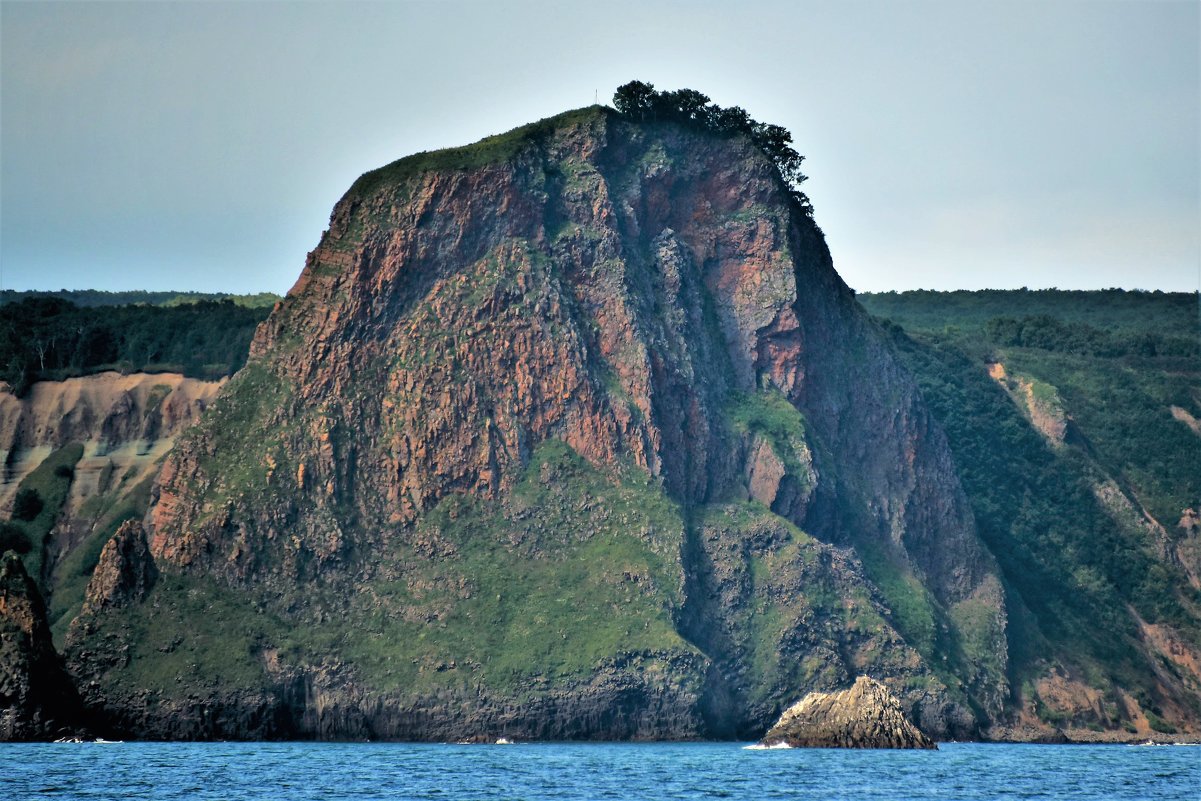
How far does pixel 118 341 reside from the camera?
604 ft

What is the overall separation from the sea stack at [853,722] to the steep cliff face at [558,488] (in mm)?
9511

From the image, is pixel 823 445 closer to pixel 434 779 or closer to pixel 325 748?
pixel 325 748

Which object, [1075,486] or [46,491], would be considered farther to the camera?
[1075,486]

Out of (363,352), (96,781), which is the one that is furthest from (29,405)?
(96,781)

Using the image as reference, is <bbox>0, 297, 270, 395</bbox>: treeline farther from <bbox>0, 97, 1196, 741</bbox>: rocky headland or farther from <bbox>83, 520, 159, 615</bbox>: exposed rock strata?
<bbox>83, 520, 159, 615</bbox>: exposed rock strata

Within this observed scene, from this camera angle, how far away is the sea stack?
392 ft

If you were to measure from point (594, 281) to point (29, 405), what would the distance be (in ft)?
177

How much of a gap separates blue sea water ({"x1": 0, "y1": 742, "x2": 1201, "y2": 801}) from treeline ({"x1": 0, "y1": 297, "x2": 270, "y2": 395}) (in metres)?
63.4

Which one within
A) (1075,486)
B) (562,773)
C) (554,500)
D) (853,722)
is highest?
(1075,486)

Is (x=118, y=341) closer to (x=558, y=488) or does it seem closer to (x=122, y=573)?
(x=122, y=573)

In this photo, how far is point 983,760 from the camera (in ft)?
374

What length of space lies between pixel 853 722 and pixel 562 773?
977 inches

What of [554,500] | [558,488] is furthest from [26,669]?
[558,488]

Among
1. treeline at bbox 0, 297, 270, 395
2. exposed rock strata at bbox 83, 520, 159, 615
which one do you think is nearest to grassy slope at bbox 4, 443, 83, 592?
treeline at bbox 0, 297, 270, 395
